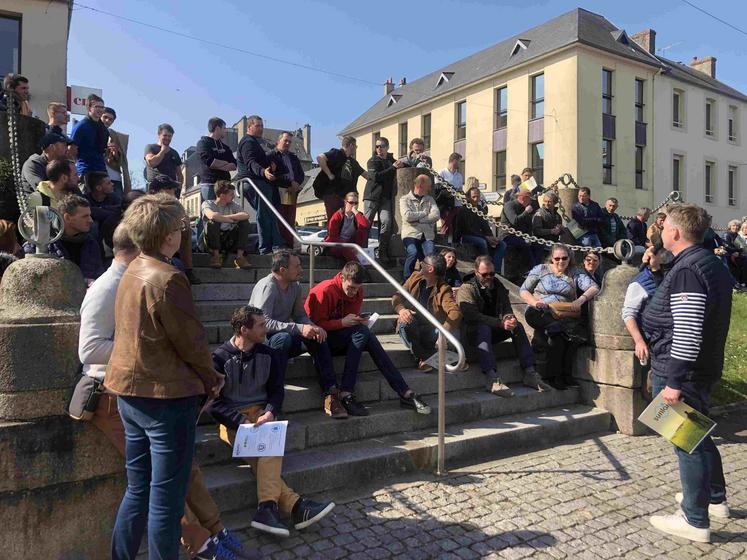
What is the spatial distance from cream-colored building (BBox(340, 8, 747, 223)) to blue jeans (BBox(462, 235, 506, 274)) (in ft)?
61.6

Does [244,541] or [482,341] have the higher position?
[482,341]

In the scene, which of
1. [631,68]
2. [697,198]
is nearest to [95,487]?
[631,68]

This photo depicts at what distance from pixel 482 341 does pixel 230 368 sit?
2.95 m

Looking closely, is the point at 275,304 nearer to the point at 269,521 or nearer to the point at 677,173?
the point at 269,521

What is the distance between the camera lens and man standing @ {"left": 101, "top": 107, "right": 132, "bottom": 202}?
8.20 metres

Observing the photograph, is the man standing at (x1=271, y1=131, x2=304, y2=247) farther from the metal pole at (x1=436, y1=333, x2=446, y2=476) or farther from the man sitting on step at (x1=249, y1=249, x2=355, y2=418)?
the metal pole at (x1=436, y1=333, x2=446, y2=476)

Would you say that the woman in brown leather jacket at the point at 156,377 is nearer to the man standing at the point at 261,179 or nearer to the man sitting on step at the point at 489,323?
the man sitting on step at the point at 489,323

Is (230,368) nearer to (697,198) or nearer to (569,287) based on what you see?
(569,287)

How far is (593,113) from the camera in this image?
27.1m

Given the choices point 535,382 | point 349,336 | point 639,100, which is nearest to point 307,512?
point 349,336

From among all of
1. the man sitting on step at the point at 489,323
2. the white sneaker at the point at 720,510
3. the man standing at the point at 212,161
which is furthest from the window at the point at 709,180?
the white sneaker at the point at 720,510

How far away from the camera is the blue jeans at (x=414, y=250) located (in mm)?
8070

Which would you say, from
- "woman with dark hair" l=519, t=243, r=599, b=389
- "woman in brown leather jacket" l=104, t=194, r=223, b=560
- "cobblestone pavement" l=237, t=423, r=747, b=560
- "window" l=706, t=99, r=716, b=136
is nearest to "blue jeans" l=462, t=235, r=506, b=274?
"woman with dark hair" l=519, t=243, r=599, b=389

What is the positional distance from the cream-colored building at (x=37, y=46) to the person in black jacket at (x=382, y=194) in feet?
31.5
